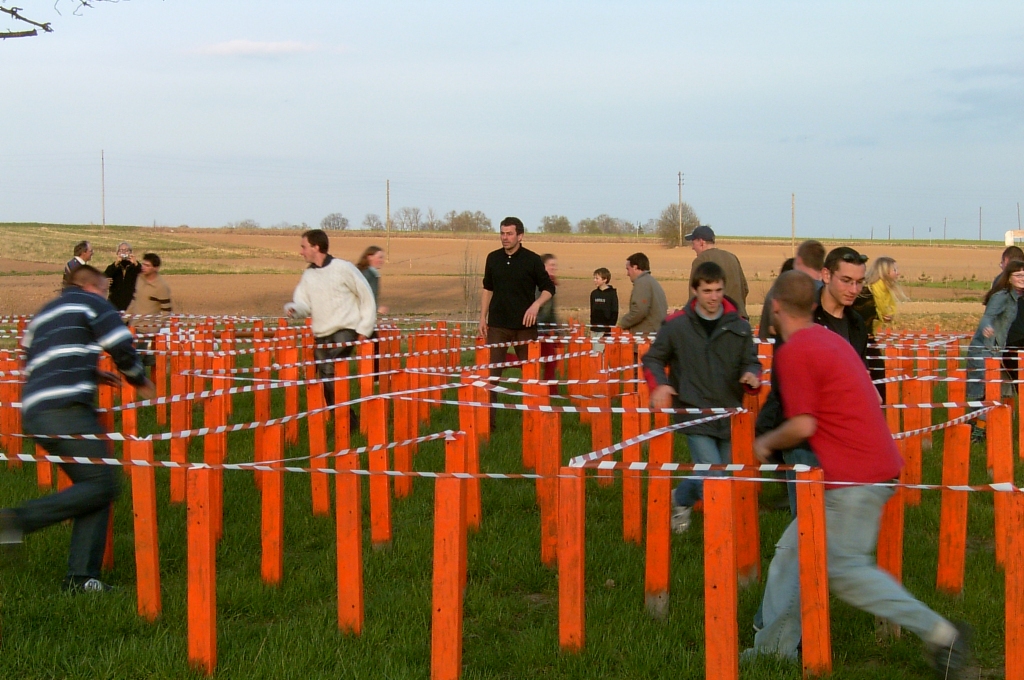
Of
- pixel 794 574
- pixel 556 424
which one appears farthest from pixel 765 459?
pixel 556 424

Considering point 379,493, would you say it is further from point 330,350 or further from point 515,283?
point 515,283

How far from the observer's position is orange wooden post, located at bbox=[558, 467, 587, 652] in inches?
191

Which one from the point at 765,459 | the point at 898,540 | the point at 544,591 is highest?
the point at 765,459

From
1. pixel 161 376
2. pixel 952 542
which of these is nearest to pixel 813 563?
pixel 952 542

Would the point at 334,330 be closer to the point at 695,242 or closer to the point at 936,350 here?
the point at 695,242

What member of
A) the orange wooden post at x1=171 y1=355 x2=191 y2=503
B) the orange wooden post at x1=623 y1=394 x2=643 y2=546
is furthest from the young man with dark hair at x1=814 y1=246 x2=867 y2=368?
the orange wooden post at x1=171 y1=355 x2=191 y2=503

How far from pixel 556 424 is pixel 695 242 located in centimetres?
486

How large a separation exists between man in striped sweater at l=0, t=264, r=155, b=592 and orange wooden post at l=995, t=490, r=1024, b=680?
13.7ft

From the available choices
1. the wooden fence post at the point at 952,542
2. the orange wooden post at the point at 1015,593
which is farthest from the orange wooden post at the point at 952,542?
the orange wooden post at the point at 1015,593

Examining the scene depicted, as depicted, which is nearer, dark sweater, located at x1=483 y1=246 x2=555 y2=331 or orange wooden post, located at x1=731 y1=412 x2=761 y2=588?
orange wooden post, located at x1=731 y1=412 x2=761 y2=588

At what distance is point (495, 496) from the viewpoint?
8172mm

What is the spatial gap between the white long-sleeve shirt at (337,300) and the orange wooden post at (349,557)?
17.9ft

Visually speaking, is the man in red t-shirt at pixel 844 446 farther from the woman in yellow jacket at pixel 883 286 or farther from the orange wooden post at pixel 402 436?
the woman in yellow jacket at pixel 883 286

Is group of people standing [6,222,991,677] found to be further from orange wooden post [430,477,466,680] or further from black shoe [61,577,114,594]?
orange wooden post [430,477,466,680]
